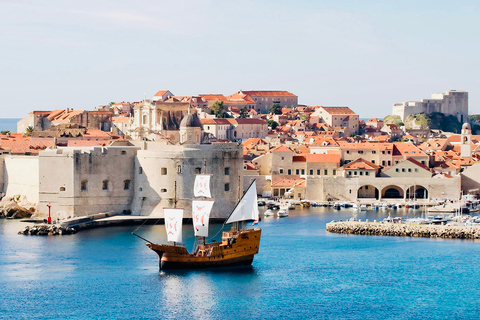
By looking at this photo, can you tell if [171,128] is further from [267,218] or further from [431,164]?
[267,218]

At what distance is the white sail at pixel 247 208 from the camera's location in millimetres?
35219

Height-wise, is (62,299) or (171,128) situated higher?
(171,128)

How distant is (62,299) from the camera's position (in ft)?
98.7

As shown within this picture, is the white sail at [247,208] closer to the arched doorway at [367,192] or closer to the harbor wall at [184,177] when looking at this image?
the harbor wall at [184,177]

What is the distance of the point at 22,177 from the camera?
49562 millimetres

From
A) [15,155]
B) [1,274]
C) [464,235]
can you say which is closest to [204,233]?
[1,274]

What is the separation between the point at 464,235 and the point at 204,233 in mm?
13288

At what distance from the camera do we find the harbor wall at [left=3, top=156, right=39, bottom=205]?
157ft

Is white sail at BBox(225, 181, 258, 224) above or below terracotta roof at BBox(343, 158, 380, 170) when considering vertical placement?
below

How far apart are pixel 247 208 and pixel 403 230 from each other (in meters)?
10.9

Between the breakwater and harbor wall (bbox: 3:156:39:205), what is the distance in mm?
14323

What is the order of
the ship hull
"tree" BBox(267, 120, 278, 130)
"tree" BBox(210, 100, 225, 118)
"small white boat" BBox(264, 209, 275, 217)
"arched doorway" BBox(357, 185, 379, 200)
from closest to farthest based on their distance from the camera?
the ship hull, "small white boat" BBox(264, 209, 275, 217), "arched doorway" BBox(357, 185, 379, 200), "tree" BBox(267, 120, 278, 130), "tree" BBox(210, 100, 225, 118)

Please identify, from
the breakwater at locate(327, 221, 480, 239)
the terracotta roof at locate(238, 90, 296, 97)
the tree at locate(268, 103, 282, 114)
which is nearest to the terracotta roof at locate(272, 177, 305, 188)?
the breakwater at locate(327, 221, 480, 239)

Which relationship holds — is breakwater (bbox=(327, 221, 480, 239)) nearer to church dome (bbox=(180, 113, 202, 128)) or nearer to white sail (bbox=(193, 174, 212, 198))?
white sail (bbox=(193, 174, 212, 198))
